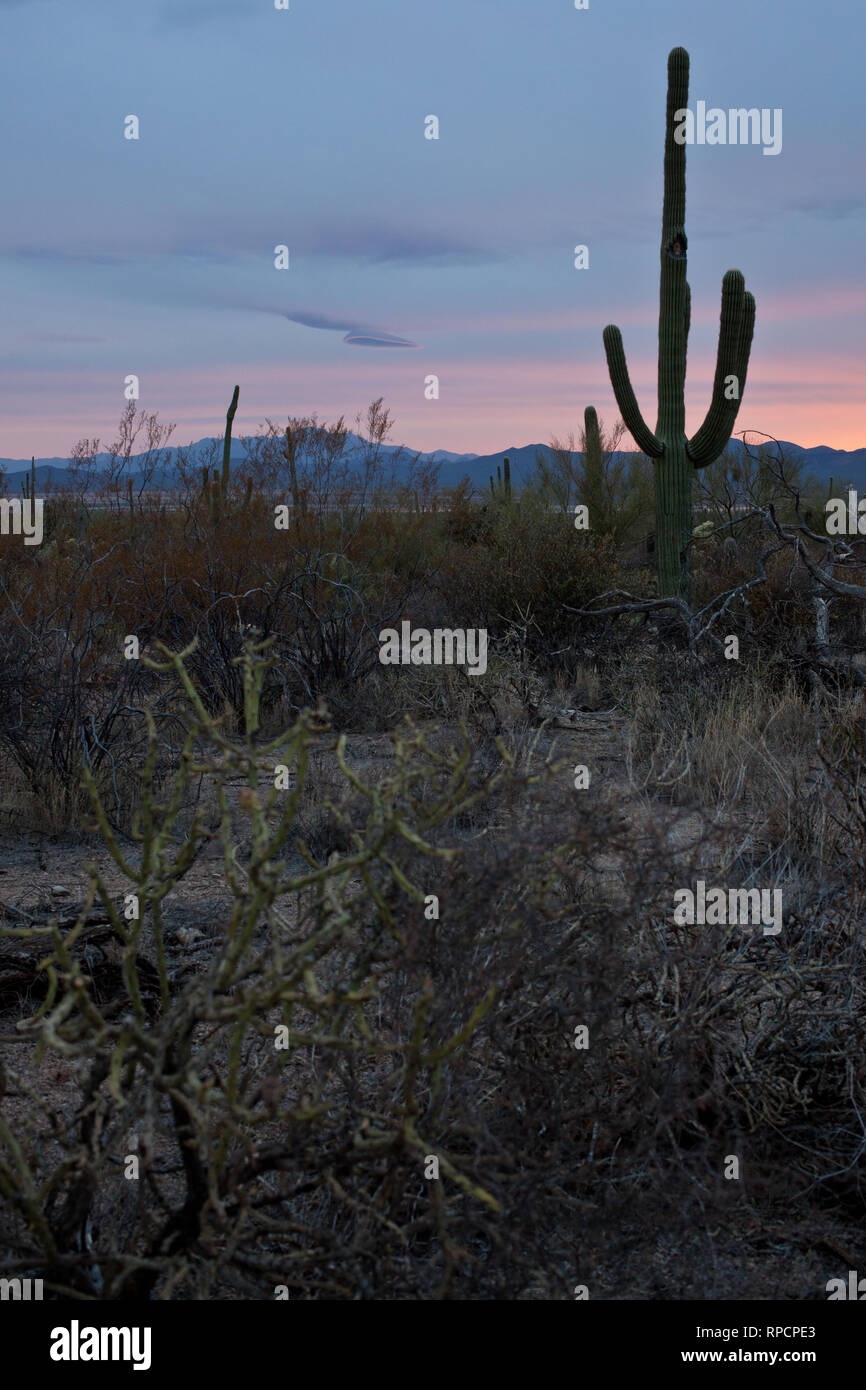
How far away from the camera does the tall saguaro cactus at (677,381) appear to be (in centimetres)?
1169

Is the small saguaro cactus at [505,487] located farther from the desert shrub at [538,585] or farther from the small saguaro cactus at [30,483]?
the desert shrub at [538,585]

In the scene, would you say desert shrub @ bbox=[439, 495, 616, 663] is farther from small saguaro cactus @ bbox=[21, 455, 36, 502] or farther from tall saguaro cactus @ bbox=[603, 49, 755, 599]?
small saguaro cactus @ bbox=[21, 455, 36, 502]

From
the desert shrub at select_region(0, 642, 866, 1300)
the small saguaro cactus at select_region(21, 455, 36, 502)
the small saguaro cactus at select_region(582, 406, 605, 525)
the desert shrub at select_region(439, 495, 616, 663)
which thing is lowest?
the desert shrub at select_region(0, 642, 866, 1300)

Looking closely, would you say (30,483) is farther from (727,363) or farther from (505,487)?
(505,487)

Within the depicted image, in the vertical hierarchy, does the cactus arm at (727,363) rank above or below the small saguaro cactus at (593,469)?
below

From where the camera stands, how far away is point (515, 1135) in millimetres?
2473

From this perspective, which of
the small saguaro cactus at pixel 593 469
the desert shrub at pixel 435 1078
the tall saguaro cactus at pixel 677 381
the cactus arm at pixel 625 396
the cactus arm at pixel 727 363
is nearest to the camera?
the desert shrub at pixel 435 1078

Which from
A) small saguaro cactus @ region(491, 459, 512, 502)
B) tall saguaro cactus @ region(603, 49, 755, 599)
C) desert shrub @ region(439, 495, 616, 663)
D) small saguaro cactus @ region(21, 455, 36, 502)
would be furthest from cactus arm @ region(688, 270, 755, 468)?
small saguaro cactus @ region(491, 459, 512, 502)

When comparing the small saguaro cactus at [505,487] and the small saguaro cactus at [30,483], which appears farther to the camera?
the small saguaro cactus at [505,487]

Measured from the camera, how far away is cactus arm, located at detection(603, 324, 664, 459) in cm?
1228

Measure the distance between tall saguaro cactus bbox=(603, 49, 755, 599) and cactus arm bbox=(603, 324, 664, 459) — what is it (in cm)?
2

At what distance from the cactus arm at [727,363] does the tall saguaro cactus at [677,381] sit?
0.03 ft

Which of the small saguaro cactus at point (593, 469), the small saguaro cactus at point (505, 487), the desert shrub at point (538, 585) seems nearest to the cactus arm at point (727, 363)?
the desert shrub at point (538, 585)

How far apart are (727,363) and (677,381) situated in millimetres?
556
